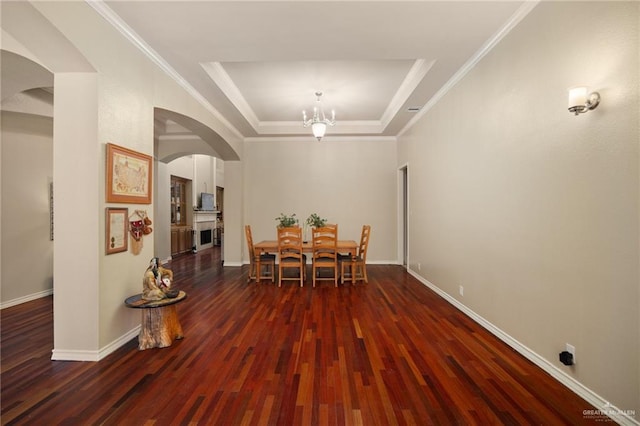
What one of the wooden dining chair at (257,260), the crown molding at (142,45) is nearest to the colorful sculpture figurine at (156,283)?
the crown molding at (142,45)

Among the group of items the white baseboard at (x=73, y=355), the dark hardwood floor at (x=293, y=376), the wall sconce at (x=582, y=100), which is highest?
the wall sconce at (x=582, y=100)

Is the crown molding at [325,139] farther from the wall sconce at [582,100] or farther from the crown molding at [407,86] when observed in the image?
the wall sconce at [582,100]

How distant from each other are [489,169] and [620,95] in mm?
1300

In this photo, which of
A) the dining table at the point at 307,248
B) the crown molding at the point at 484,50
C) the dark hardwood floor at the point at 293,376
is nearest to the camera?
the dark hardwood floor at the point at 293,376

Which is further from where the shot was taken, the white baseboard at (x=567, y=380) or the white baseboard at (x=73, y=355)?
the white baseboard at (x=73, y=355)

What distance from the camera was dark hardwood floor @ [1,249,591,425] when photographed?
1768mm

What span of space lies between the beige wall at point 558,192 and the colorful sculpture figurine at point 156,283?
3.22 meters

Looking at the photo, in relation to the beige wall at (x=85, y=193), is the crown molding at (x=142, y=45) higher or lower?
higher

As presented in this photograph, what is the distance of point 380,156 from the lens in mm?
6809

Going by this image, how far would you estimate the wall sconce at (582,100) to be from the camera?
1792mm

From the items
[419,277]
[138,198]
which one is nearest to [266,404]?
[138,198]

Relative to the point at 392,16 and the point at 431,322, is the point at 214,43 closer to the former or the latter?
the point at 392,16

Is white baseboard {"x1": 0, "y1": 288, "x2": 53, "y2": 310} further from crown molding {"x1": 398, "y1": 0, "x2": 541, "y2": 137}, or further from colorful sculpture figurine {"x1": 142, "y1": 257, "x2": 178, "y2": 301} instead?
crown molding {"x1": 398, "y1": 0, "x2": 541, "y2": 137}

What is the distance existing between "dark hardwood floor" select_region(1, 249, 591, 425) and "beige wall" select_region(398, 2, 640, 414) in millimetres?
374
